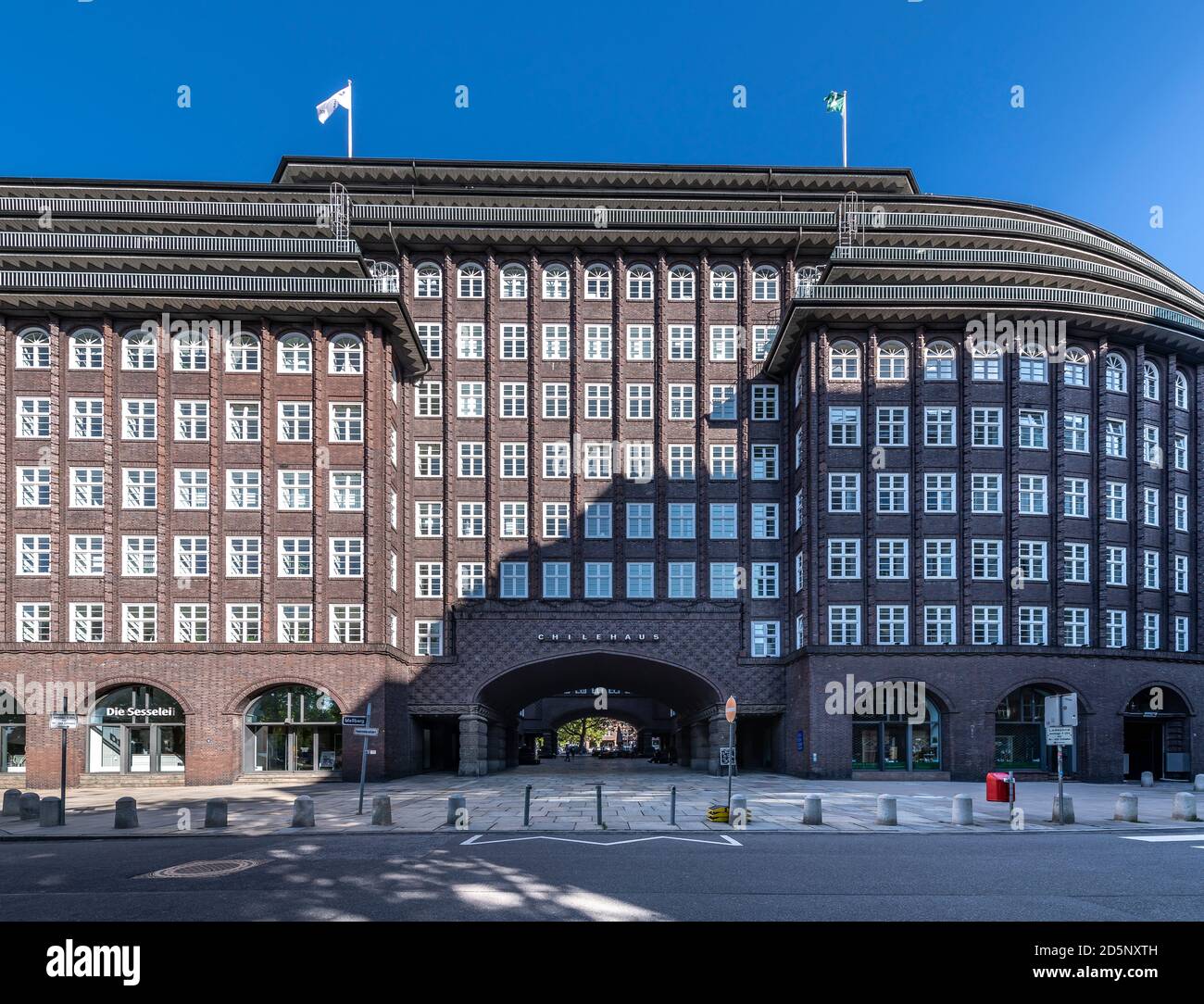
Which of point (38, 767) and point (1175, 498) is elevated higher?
point (1175, 498)

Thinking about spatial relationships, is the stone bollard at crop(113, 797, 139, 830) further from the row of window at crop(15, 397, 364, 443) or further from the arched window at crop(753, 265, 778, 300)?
the arched window at crop(753, 265, 778, 300)

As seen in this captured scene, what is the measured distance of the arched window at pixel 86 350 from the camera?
45.8 meters

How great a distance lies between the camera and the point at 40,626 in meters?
44.0

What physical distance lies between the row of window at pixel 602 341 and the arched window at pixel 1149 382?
19.1m

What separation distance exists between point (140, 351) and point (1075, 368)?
45.8 m

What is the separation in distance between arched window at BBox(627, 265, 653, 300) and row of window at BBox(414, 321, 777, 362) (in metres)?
1.73

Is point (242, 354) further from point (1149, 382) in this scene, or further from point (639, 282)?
point (1149, 382)

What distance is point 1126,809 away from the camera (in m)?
24.8

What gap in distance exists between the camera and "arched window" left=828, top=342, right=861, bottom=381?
47875 millimetres

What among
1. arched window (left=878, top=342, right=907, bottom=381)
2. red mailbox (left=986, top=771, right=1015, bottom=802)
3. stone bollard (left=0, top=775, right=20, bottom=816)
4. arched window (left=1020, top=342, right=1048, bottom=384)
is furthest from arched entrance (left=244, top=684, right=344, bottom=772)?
arched window (left=1020, top=342, right=1048, bottom=384)

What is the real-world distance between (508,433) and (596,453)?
16.3 feet

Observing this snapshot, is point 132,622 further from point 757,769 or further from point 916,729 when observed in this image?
point 916,729

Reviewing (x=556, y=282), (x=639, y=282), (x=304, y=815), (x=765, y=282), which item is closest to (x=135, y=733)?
(x=304, y=815)
